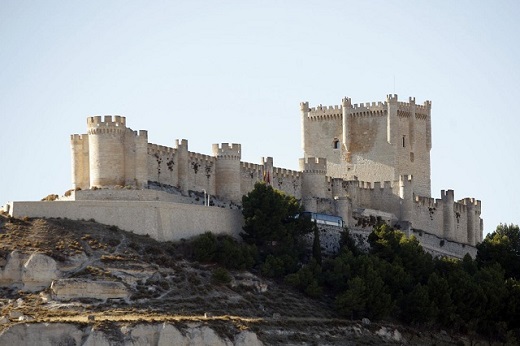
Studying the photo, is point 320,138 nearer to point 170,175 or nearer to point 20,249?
point 170,175

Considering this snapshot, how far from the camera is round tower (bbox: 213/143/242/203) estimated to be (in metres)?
104

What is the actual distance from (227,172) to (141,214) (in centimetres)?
1101

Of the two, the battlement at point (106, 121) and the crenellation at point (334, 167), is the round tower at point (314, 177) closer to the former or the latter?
the crenellation at point (334, 167)

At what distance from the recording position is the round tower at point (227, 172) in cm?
10394

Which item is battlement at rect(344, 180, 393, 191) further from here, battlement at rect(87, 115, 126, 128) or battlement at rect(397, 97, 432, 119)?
battlement at rect(87, 115, 126, 128)

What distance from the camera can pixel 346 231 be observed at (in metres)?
105

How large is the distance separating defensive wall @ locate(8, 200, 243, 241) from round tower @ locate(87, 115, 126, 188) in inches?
136

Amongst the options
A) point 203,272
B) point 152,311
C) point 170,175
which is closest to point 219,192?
point 170,175

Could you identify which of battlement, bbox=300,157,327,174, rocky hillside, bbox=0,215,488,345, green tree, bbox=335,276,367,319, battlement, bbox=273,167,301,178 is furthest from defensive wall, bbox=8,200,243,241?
battlement, bbox=300,157,327,174

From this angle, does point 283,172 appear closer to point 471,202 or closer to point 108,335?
point 471,202

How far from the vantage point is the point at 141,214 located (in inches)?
3713

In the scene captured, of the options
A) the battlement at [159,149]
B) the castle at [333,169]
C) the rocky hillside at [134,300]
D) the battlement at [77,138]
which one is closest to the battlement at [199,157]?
the castle at [333,169]

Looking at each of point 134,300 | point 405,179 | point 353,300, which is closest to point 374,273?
point 353,300

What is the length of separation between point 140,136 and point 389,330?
1738 cm
